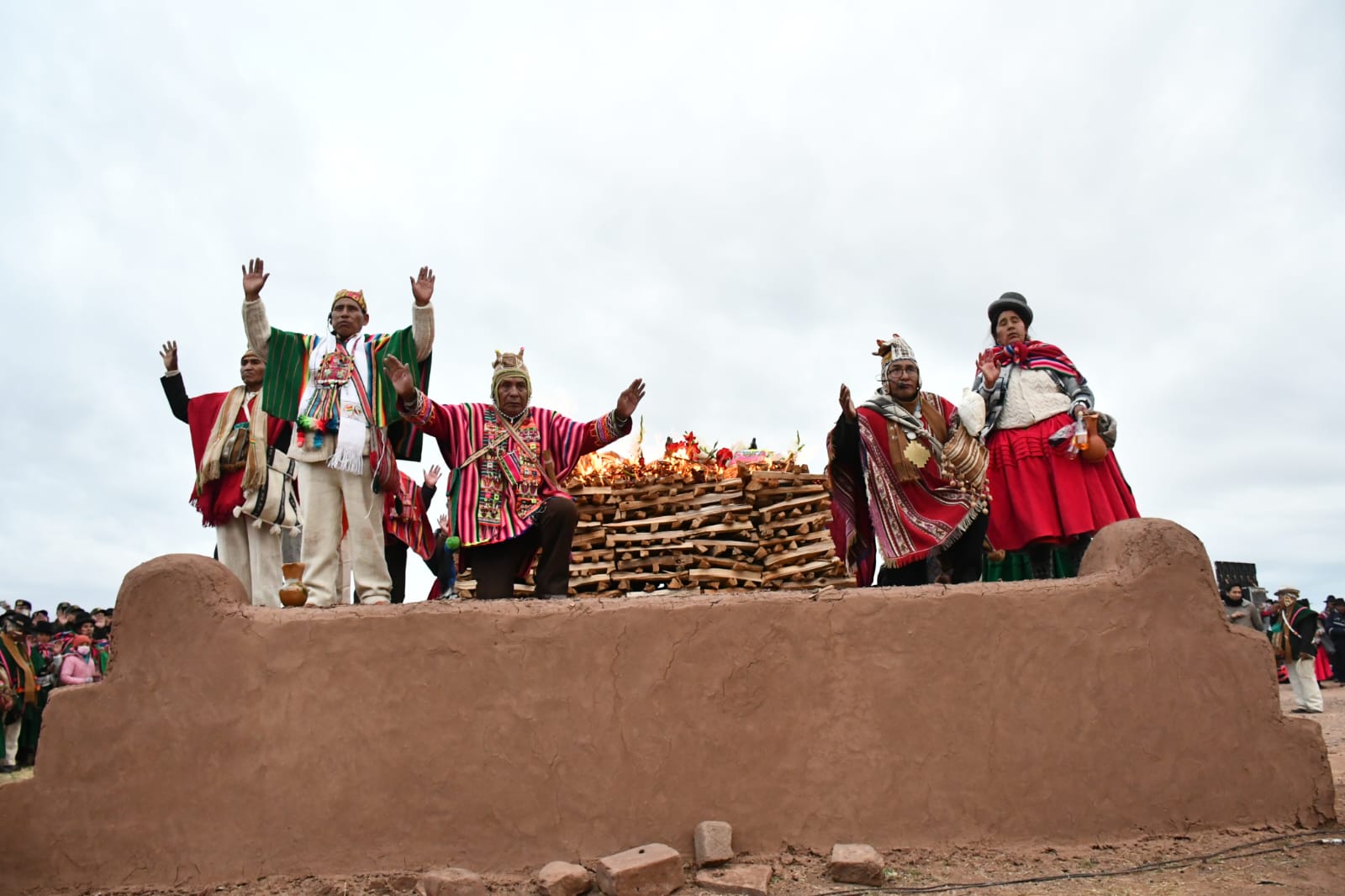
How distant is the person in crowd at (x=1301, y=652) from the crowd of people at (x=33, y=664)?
1348 cm

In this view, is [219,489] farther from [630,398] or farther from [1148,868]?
[1148,868]

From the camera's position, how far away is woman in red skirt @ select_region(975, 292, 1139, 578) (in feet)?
18.2

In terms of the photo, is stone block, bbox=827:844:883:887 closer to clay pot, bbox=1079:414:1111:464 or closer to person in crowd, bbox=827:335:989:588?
person in crowd, bbox=827:335:989:588

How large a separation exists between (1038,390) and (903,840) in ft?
10.2

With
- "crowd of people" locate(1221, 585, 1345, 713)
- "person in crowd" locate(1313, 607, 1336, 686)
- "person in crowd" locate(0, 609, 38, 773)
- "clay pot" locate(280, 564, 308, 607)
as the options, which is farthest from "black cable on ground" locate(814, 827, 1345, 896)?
"person in crowd" locate(1313, 607, 1336, 686)

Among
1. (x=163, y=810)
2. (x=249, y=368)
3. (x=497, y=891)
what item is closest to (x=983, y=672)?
(x=497, y=891)

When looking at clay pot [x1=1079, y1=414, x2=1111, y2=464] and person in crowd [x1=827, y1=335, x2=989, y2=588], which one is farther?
clay pot [x1=1079, y1=414, x2=1111, y2=464]

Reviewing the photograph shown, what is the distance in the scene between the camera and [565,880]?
365 centimetres

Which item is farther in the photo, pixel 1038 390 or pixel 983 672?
pixel 1038 390

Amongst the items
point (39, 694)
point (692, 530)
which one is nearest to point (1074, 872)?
point (692, 530)

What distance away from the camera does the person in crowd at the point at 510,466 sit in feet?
16.7

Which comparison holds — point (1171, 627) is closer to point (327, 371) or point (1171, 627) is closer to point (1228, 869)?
point (1228, 869)

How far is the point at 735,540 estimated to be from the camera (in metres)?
8.09

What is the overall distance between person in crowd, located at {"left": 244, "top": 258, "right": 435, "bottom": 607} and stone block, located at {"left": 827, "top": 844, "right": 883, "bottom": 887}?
278 cm
